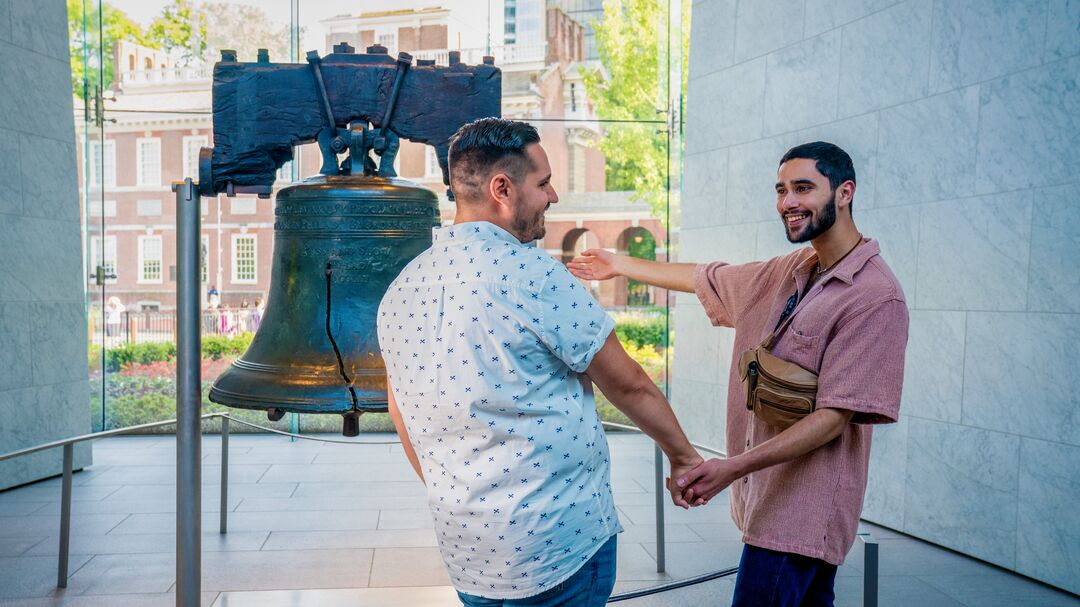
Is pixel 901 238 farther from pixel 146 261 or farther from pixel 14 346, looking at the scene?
pixel 146 261

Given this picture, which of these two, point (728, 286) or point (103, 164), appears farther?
point (103, 164)

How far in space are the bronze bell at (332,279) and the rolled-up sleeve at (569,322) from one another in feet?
2.45

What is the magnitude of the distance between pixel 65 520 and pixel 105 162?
6.03 metres

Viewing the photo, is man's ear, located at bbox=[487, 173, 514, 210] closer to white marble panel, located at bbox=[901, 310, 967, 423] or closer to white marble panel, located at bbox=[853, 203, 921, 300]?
white marble panel, located at bbox=[901, 310, 967, 423]

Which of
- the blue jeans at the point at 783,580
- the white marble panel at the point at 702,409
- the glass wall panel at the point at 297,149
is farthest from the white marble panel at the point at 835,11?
the blue jeans at the point at 783,580

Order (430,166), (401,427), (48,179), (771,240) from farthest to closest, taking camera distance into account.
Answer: (430,166) → (48,179) → (771,240) → (401,427)

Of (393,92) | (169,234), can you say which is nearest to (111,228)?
(169,234)

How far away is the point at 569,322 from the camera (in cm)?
182

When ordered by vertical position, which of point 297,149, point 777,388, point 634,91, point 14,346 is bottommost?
point 14,346

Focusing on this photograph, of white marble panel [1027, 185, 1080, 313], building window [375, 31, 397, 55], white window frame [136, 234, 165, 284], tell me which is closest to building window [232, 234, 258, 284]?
white window frame [136, 234, 165, 284]

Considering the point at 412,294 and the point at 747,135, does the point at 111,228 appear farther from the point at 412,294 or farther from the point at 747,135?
the point at 412,294

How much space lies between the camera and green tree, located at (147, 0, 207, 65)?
10.0 metres

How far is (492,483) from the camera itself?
1824 mm

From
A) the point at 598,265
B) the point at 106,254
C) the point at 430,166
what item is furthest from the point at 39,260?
the point at 598,265
